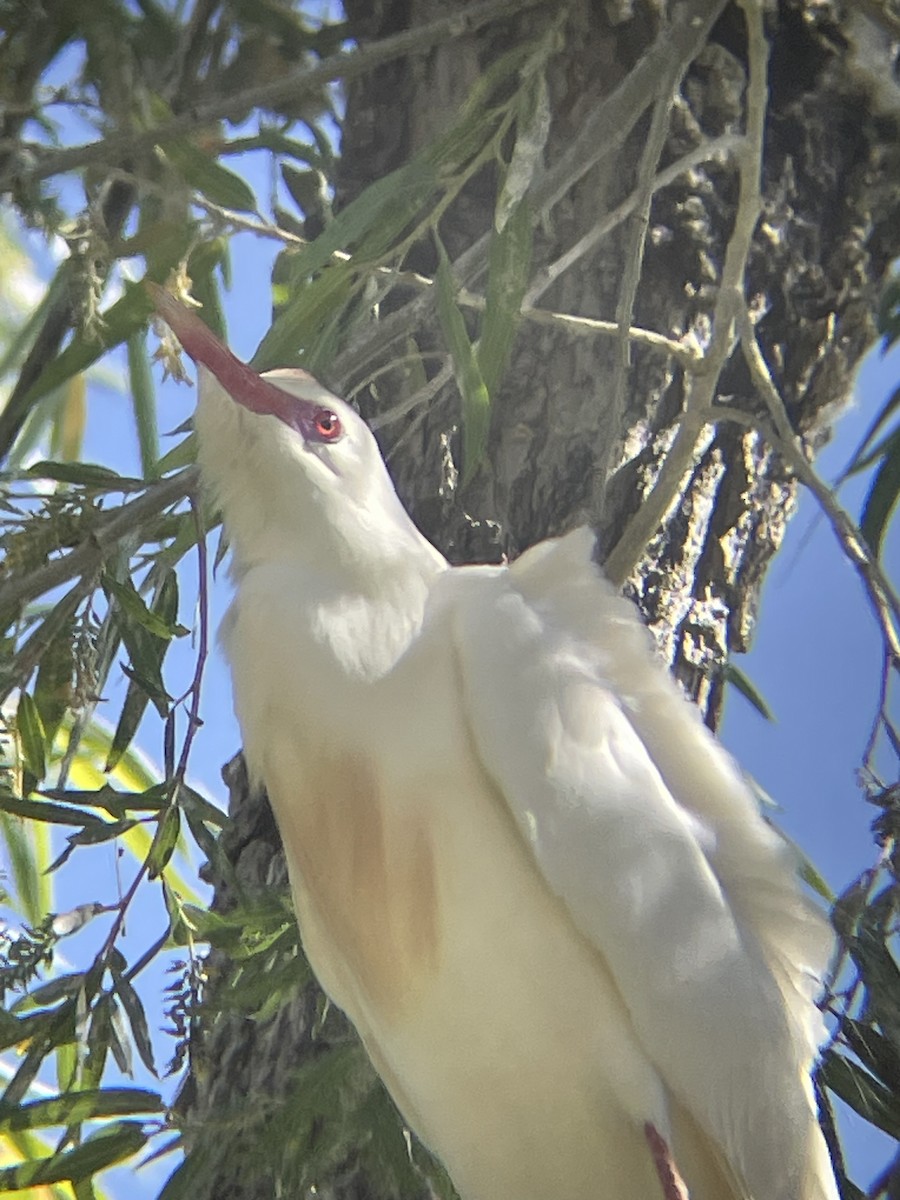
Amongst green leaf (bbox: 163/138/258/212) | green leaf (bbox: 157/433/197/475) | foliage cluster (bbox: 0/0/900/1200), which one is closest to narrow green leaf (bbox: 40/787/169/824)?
foliage cluster (bbox: 0/0/900/1200)

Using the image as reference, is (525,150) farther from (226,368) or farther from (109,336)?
(109,336)

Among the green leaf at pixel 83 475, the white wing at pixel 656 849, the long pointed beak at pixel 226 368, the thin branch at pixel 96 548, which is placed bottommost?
the white wing at pixel 656 849

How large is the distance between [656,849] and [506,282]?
1.34 feet

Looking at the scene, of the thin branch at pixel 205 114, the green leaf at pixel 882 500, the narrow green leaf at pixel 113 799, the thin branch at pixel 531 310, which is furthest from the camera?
the green leaf at pixel 882 500

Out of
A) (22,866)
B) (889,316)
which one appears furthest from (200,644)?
(889,316)

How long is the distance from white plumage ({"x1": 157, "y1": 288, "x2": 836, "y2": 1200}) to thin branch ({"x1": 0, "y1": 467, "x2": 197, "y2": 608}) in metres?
0.03

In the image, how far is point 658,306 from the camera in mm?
1354

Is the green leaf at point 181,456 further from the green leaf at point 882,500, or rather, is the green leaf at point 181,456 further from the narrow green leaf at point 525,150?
the green leaf at point 882,500

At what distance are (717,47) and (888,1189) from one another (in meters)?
1.01

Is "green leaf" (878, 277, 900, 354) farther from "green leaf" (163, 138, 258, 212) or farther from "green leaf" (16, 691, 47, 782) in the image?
"green leaf" (16, 691, 47, 782)

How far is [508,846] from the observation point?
105 cm

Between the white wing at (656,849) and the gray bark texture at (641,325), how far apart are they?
195mm

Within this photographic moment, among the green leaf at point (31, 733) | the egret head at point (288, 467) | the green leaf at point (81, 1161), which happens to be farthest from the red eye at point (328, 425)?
the green leaf at point (81, 1161)

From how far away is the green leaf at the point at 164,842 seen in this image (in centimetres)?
112
